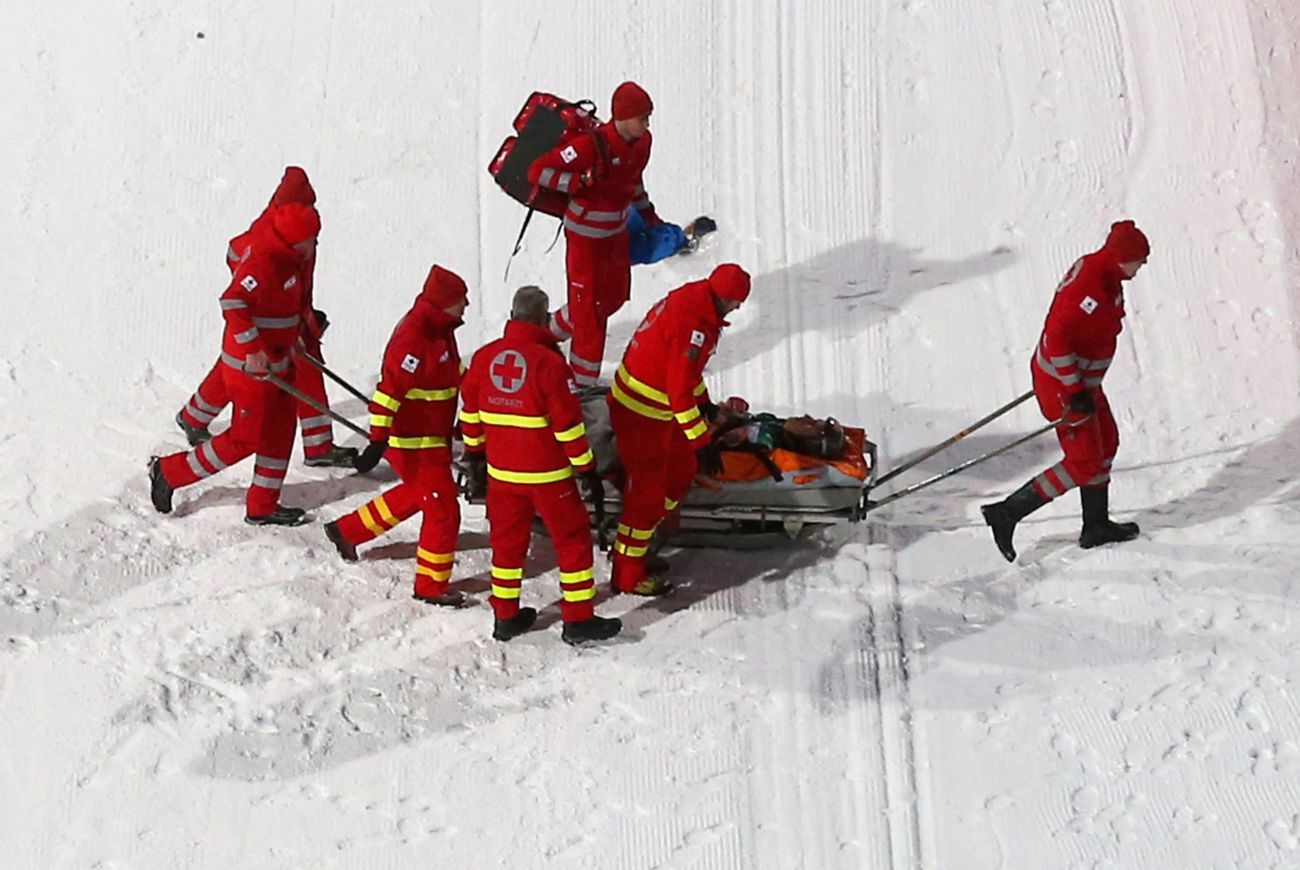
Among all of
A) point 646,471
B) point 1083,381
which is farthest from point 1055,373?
point 646,471

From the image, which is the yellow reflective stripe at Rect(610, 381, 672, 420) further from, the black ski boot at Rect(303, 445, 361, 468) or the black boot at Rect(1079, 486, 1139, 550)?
the black boot at Rect(1079, 486, 1139, 550)

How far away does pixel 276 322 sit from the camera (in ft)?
25.2

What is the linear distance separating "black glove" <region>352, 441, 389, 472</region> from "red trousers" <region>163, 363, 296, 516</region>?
0.36 m

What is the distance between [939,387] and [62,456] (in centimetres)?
451

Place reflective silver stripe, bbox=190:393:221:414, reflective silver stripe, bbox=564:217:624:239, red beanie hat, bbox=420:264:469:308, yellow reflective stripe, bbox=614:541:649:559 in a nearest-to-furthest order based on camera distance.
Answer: red beanie hat, bbox=420:264:469:308 → yellow reflective stripe, bbox=614:541:649:559 → reflective silver stripe, bbox=190:393:221:414 → reflective silver stripe, bbox=564:217:624:239

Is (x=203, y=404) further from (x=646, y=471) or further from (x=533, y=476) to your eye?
(x=646, y=471)

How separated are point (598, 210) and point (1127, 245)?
8.31 feet

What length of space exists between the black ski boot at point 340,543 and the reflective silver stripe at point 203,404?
869 mm

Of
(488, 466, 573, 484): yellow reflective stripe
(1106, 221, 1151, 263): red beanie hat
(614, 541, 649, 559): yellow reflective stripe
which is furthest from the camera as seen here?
(614, 541, 649, 559): yellow reflective stripe

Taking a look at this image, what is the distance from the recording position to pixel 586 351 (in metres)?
8.66

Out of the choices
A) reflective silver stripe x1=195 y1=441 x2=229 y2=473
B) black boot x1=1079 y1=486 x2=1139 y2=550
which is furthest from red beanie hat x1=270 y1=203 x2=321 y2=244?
black boot x1=1079 y1=486 x2=1139 y2=550

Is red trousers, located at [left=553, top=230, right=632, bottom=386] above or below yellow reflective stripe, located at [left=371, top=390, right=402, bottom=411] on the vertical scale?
above

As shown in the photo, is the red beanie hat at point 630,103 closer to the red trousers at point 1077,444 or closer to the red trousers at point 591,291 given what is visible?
the red trousers at point 591,291

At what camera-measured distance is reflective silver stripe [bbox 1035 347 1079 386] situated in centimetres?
751
